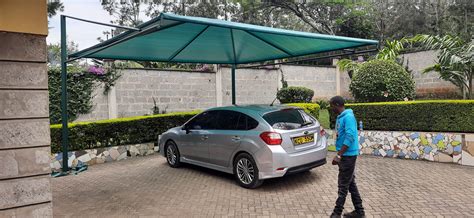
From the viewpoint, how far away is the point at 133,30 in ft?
16.8

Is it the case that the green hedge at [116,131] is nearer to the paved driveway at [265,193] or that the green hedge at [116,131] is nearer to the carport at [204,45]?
the carport at [204,45]

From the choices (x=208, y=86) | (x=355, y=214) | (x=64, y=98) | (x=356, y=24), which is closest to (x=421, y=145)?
(x=355, y=214)

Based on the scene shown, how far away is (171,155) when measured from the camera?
7785mm

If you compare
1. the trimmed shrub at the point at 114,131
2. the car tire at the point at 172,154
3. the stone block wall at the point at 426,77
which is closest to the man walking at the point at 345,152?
the car tire at the point at 172,154

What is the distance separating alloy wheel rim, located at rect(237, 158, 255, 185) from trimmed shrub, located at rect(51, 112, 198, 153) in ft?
14.1

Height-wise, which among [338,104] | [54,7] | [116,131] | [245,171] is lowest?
[245,171]

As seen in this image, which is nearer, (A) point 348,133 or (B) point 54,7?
(A) point 348,133

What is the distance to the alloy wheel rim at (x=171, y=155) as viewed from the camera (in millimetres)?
7689

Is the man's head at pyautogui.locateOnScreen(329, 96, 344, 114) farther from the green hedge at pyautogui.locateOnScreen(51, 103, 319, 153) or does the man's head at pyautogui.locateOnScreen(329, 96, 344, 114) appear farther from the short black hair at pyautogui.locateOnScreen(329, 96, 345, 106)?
the green hedge at pyautogui.locateOnScreen(51, 103, 319, 153)

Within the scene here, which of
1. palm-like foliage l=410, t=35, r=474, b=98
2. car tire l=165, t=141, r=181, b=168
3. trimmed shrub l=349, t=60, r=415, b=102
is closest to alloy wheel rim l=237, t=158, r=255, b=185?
car tire l=165, t=141, r=181, b=168

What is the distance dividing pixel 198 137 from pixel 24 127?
12.8ft

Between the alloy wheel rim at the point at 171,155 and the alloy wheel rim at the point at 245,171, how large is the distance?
7.43 feet

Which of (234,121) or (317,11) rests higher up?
(317,11)

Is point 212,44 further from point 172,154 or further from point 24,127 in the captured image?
point 24,127
